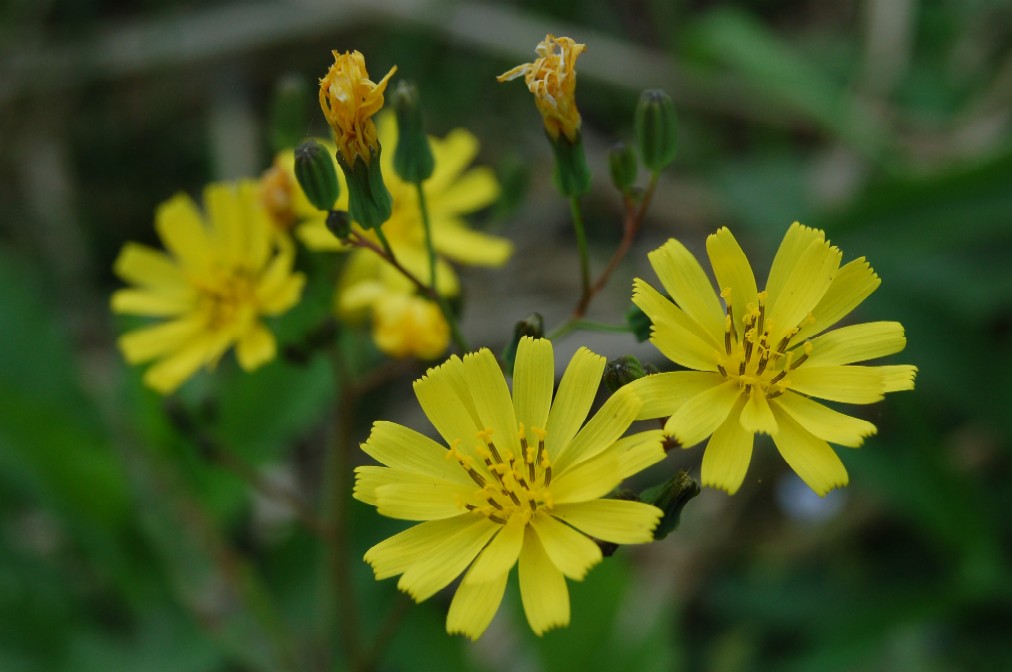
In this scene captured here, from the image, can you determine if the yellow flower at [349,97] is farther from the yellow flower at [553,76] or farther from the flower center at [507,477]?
the flower center at [507,477]

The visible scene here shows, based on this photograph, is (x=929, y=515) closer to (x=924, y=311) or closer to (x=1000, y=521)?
(x=1000, y=521)

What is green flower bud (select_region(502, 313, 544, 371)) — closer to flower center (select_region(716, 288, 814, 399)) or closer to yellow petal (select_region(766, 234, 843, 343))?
flower center (select_region(716, 288, 814, 399))

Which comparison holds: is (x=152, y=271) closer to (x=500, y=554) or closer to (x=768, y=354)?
(x=500, y=554)

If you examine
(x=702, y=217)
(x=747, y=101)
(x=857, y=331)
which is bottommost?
(x=857, y=331)

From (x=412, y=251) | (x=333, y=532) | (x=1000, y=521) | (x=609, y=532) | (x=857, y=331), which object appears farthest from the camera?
(x=1000, y=521)

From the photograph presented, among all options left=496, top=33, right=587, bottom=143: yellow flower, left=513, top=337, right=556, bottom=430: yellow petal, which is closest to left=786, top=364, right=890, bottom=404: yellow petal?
left=513, top=337, right=556, bottom=430: yellow petal

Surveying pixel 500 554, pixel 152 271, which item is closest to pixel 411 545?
pixel 500 554

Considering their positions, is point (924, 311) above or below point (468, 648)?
above

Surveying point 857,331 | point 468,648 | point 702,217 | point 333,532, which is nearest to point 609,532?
point 857,331
